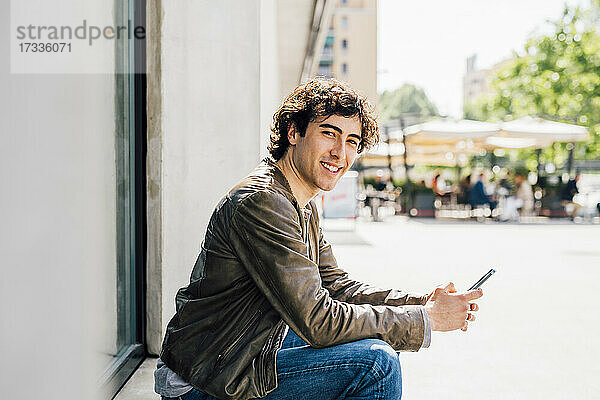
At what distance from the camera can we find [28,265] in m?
2.48

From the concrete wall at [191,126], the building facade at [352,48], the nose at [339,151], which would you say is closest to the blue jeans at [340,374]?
the nose at [339,151]

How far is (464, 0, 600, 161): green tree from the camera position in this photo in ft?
102

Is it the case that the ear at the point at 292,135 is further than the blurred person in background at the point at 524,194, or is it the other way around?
the blurred person in background at the point at 524,194

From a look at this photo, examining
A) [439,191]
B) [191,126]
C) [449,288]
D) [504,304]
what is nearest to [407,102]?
[439,191]

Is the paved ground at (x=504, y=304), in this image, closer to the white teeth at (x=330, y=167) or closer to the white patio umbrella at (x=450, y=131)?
the white teeth at (x=330, y=167)

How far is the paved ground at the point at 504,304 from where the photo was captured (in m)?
4.41

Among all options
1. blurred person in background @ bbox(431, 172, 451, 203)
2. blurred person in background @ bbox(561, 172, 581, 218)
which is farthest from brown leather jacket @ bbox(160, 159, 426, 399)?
blurred person in background @ bbox(431, 172, 451, 203)

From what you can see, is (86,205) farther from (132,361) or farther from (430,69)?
(430,69)

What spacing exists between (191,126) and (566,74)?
30573 mm

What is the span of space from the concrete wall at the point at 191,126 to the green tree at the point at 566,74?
1104 inches

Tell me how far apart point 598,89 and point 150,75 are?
99.2ft

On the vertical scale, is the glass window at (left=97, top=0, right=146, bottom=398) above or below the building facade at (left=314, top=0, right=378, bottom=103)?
below

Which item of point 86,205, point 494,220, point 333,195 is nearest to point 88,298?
point 86,205

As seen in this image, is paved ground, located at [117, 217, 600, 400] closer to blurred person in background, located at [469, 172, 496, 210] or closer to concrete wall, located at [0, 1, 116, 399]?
concrete wall, located at [0, 1, 116, 399]
